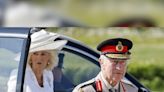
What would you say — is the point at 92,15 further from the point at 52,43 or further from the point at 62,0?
the point at 52,43

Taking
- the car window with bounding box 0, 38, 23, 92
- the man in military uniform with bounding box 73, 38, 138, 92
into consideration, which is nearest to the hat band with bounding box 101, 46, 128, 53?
the man in military uniform with bounding box 73, 38, 138, 92

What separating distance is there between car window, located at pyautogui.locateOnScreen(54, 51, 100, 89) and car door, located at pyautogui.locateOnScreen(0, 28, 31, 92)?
0.48 m

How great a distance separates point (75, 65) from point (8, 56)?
28.7 inches

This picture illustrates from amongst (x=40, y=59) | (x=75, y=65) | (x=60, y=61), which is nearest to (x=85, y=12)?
(x=40, y=59)

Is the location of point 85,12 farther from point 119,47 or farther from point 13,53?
point 13,53

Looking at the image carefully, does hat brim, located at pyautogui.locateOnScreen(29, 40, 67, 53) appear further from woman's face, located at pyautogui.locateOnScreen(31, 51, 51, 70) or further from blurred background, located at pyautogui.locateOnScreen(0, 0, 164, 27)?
blurred background, located at pyautogui.locateOnScreen(0, 0, 164, 27)

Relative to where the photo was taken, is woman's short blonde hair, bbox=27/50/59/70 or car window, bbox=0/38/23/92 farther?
woman's short blonde hair, bbox=27/50/59/70

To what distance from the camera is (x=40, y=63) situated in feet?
11.2

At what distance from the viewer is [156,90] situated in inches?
321

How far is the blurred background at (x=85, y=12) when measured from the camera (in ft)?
7.10

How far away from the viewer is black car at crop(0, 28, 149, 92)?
3.28m

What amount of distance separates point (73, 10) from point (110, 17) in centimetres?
18

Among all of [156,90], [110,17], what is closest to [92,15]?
[110,17]

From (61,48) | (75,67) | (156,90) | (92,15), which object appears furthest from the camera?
(156,90)
